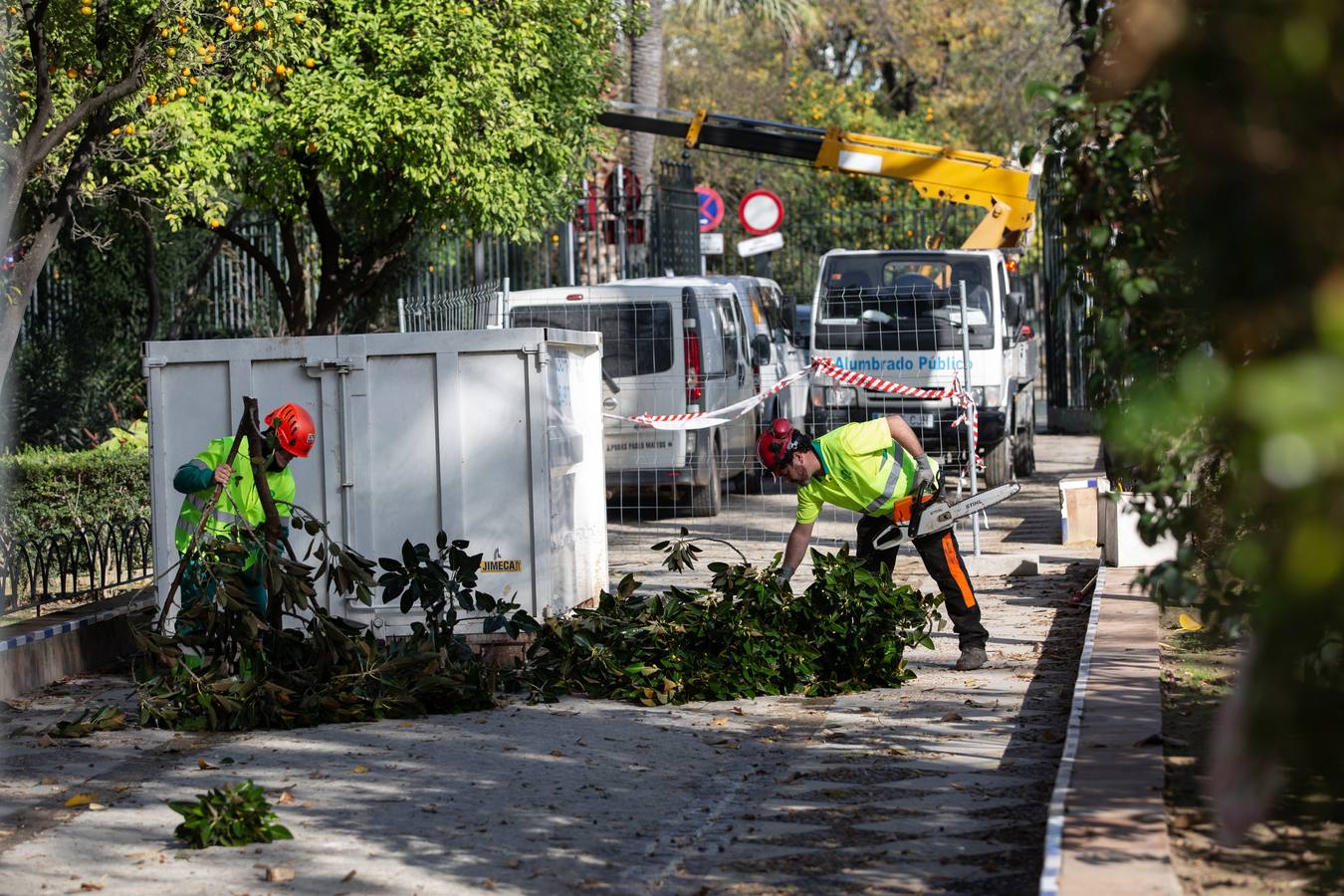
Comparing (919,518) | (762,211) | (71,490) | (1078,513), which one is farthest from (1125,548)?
(762,211)

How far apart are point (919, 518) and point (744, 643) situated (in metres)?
1.19

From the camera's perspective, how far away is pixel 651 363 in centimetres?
1447

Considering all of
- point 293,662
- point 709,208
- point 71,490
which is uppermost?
point 709,208

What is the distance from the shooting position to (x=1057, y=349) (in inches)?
939

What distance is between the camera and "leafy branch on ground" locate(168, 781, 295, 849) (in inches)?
213

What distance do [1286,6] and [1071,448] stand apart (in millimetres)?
21293

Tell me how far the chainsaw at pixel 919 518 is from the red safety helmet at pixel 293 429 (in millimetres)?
2959

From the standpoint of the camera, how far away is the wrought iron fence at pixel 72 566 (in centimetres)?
968

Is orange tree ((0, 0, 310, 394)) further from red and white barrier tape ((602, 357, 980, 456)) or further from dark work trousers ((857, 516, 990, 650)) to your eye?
dark work trousers ((857, 516, 990, 650))

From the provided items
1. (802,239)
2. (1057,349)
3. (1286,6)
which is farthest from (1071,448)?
(1286,6)

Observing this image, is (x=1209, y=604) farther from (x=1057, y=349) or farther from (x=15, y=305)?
(x=1057, y=349)

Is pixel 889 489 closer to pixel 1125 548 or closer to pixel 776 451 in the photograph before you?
pixel 776 451

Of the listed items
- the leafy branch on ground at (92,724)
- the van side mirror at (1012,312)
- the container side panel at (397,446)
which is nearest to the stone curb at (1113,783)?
the container side panel at (397,446)

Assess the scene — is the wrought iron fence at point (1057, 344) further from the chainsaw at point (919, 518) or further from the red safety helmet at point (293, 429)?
the red safety helmet at point (293, 429)
